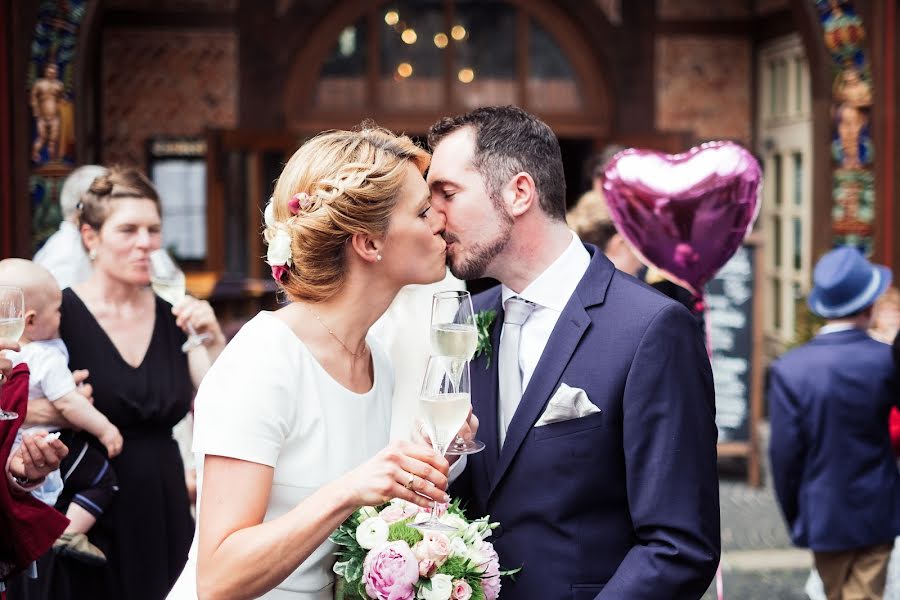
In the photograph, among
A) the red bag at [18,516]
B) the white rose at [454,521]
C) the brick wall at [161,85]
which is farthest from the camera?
the brick wall at [161,85]

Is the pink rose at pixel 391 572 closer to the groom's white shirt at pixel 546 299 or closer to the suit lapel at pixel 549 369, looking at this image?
the suit lapel at pixel 549 369

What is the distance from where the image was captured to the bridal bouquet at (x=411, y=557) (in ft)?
6.72

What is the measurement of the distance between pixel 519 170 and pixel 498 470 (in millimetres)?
662

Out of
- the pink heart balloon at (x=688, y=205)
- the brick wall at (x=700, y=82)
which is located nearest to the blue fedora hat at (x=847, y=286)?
the pink heart balloon at (x=688, y=205)

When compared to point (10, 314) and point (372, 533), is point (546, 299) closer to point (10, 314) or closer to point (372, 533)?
point (372, 533)

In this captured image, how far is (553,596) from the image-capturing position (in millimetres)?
2328

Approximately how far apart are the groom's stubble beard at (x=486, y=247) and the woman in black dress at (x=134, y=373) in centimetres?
158

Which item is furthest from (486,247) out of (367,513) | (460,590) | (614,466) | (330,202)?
(460,590)

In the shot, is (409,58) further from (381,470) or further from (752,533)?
(381,470)

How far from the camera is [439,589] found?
6.76 feet

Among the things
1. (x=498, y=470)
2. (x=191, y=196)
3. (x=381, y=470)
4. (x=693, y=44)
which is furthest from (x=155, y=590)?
(x=693, y=44)


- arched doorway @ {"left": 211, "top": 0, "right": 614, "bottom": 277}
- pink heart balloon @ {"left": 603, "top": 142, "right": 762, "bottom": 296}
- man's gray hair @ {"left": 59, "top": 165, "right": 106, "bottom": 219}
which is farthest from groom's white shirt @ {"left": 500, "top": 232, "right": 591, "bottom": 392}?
arched doorway @ {"left": 211, "top": 0, "right": 614, "bottom": 277}

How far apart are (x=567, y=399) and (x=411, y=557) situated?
452 mm

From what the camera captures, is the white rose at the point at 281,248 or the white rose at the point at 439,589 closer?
the white rose at the point at 439,589
